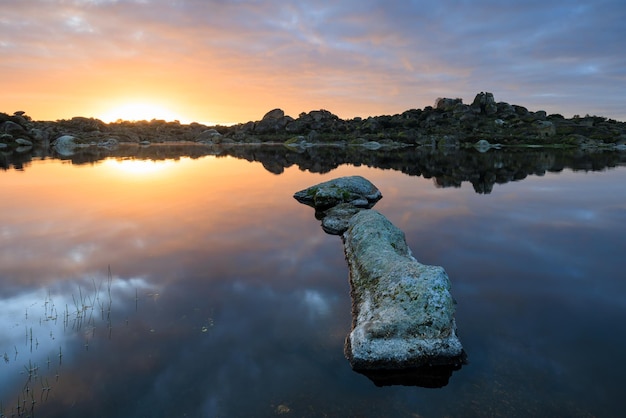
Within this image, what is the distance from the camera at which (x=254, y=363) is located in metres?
8.86

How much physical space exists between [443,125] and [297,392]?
167m

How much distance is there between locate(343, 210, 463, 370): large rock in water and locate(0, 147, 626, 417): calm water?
0.51m

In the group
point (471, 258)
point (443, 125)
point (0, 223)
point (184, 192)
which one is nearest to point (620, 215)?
point (471, 258)

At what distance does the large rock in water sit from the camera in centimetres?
882

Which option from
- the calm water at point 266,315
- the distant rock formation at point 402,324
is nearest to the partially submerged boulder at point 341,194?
the calm water at point 266,315

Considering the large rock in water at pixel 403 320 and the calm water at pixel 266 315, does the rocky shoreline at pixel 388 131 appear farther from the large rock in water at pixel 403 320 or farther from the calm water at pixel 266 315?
the large rock in water at pixel 403 320

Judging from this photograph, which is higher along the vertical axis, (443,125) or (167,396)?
(443,125)

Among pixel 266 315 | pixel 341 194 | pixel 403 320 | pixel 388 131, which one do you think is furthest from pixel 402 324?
pixel 388 131

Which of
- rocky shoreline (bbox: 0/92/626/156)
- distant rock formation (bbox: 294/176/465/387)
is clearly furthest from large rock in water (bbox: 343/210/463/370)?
rocky shoreline (bbox: 0/92/626/156)

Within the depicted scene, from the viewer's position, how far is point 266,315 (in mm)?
11016

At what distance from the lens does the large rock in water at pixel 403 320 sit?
28.9 ft

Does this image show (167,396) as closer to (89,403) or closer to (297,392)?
(89,403)

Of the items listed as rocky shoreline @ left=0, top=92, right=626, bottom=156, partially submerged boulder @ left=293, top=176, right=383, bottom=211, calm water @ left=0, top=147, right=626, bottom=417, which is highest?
rocky shoreline @ left=0, top=92, right=626, bottom=156

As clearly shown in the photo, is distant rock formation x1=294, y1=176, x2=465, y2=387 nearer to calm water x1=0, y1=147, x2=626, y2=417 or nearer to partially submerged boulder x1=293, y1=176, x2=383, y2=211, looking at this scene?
calm water x1=0, y1=147, x2=626, y2=417
